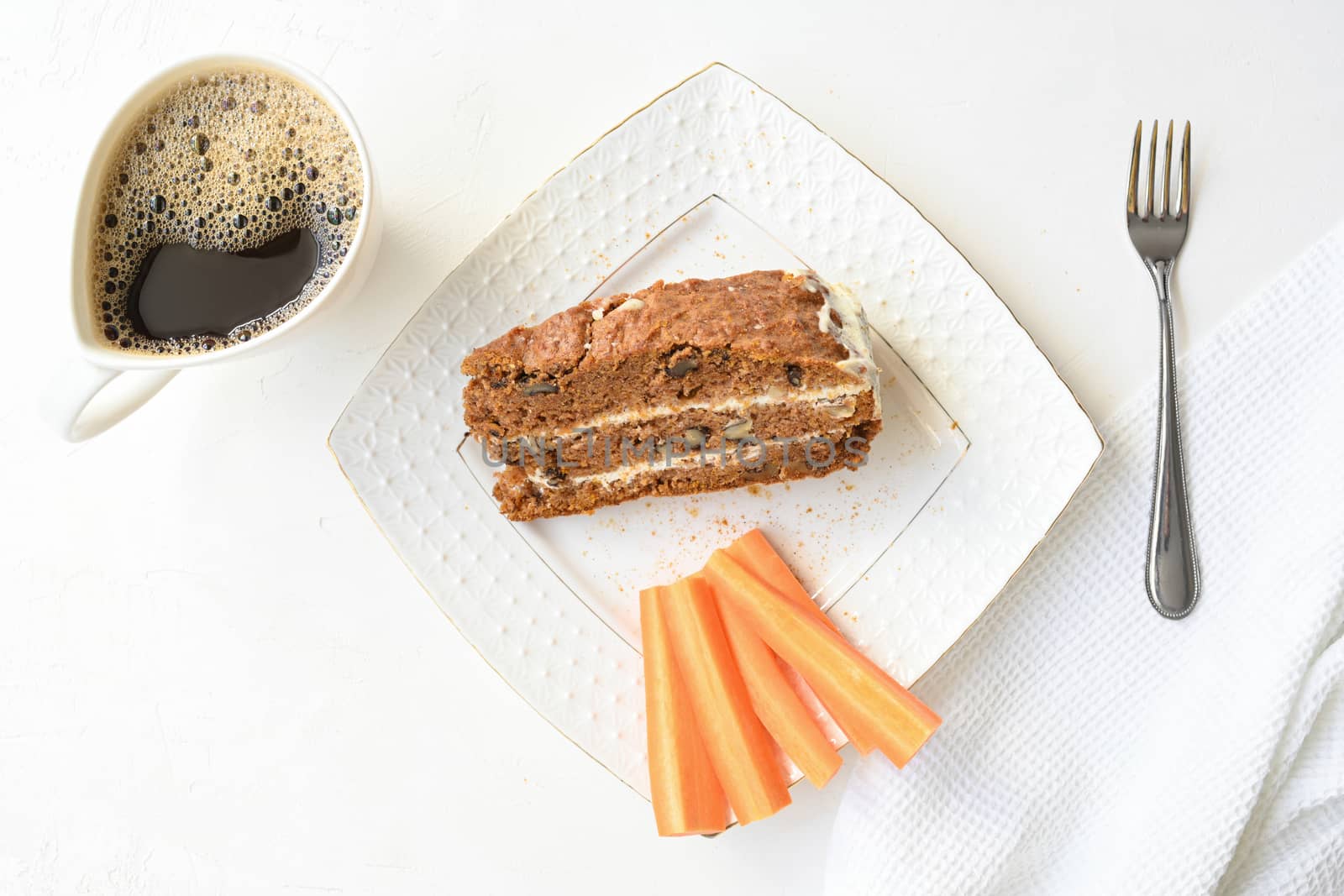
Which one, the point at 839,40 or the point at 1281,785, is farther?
the point at 839,40

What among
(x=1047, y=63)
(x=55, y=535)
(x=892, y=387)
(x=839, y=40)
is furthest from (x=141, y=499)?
(x=1047, y=63)

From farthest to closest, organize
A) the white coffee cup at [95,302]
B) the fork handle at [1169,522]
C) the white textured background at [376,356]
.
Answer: the white textured background at [376,356] → the fork handle at [1169,522] → the white coffee cup at [95,302]

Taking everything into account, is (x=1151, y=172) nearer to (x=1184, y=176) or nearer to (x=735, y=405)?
(x=1184, y=176)

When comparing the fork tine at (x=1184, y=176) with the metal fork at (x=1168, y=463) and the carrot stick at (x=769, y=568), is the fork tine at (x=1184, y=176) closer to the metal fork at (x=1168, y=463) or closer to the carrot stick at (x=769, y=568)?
the metal fork at (x=1168, y=463)

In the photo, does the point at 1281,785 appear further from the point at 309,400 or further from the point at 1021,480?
the point at 309,400

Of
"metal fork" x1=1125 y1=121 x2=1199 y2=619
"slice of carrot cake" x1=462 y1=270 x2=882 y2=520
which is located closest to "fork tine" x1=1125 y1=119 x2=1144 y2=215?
"metal fork" x1=1125 y1=121 x2=1199 y2=619

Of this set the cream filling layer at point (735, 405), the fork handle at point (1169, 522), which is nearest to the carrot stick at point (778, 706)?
the cream filling layer at point (735, 405)

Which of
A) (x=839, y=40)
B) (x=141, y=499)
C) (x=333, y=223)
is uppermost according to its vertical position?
(x=839, y=40)
